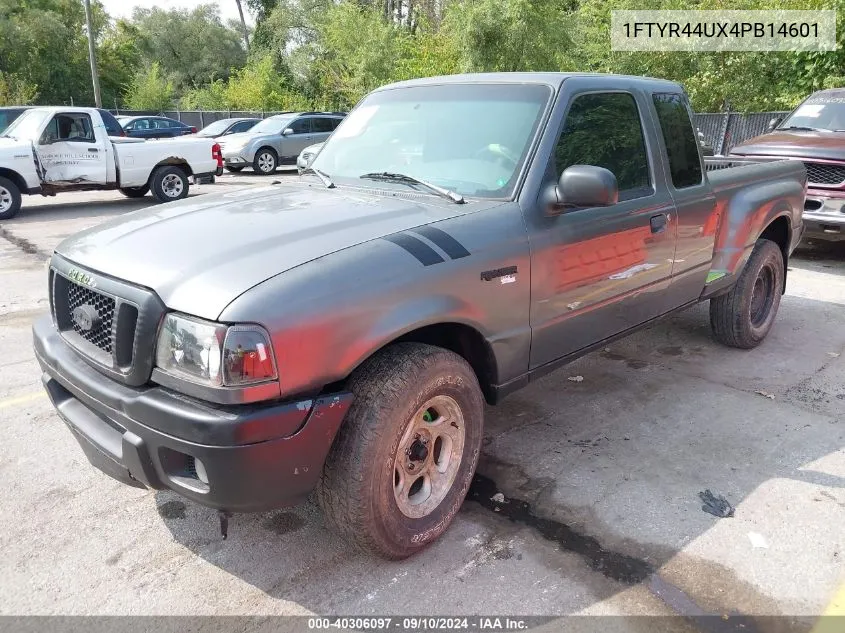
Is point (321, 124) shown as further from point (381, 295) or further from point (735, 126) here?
point (381, 295)

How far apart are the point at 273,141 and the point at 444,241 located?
57.4 feet

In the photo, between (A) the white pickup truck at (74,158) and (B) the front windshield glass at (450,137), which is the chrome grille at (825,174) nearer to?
(B) the front windshield glass at (450,137)

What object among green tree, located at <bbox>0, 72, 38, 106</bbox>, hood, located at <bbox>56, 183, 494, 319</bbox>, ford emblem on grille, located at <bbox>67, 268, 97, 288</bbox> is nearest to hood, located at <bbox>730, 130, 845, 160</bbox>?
hood, located at <bbox>56, 183, 494, 319</bbox>

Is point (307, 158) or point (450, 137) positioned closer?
point (450, 137)

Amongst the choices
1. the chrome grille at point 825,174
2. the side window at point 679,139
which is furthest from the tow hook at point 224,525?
the chrome grille at point 825,174

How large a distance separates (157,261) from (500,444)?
2145 mm

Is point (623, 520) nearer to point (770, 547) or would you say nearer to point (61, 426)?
point (770, 547)

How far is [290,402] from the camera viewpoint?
231 centimetres

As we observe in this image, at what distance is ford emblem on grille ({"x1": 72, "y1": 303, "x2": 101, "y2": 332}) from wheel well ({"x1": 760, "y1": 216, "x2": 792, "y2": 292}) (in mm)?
4863

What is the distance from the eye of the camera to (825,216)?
7.96 m

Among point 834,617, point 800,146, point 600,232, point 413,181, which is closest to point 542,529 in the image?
point 834,617

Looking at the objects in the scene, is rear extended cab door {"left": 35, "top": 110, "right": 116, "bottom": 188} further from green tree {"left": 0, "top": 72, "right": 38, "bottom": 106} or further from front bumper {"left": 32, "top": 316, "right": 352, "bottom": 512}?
green tree {"left": 0, "top": 72, "right": 38, "bottom": 106}

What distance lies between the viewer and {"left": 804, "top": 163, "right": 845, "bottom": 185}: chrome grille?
26.0 feet

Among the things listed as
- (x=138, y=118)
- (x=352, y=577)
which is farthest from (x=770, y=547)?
(x=138, y=118)
